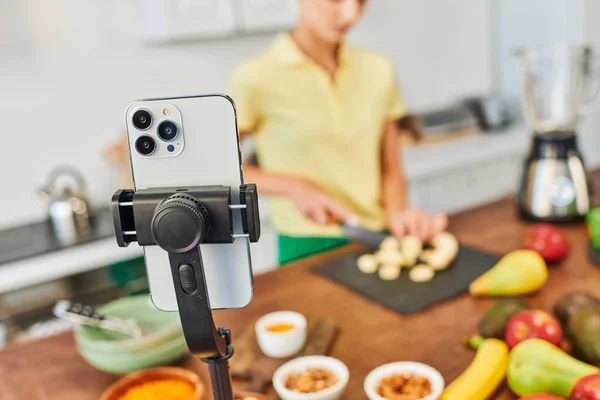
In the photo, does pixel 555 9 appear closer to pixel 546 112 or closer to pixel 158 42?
pixel 546 112

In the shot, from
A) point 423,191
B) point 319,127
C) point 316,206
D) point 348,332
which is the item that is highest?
point 319,127

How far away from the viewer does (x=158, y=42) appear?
2.29 meters

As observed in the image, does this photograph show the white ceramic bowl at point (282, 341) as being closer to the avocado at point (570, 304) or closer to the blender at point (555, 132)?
the avocado at point (570, 304)

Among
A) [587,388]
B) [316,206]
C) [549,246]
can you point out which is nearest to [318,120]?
[316,206]

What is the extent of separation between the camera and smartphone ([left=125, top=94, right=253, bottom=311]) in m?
0.56

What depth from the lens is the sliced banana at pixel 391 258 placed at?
129 centimetres

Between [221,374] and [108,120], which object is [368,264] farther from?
[108,120]

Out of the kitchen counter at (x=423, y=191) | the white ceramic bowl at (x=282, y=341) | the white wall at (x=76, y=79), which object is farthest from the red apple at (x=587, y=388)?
the white wall at (x=76, y=79)

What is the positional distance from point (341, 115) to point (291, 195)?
1.09 ft

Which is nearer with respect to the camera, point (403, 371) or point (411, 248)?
point (403, 371)

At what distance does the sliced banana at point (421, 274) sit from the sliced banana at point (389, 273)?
29 millimetres

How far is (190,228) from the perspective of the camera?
0.54 m

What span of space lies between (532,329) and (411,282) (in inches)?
14.5

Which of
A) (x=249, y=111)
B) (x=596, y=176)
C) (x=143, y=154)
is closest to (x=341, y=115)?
(x=249, y=111)
